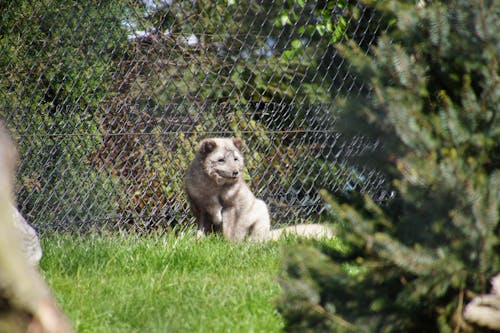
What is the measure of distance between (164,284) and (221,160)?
288 centimetres

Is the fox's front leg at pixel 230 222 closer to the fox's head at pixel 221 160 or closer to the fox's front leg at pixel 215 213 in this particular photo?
the fox's front leg at pixel 215 213

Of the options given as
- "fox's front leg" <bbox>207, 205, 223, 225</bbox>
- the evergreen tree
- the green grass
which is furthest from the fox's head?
the evergreen tree

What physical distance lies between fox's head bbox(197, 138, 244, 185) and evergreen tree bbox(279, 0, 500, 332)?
4194mm

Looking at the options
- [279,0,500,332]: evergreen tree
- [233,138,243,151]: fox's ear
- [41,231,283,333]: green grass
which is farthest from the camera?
[233,138,243,151]: fox's ear

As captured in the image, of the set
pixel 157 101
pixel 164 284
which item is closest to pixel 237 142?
pixel 157 101

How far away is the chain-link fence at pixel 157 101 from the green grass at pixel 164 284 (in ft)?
5.38

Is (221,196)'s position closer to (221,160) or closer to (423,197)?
(221,160)

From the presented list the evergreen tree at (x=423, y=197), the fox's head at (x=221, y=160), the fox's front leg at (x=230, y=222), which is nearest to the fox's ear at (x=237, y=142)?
the fox's head at (x=221, y=160)

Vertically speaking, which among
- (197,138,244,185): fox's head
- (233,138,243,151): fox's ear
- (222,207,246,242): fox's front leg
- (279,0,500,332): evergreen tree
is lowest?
(222,207,246,242): fox's front leg

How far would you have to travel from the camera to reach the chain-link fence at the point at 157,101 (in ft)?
21.5

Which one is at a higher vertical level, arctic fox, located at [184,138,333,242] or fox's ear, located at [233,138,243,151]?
fox's ear, located at [233,138,243,151]

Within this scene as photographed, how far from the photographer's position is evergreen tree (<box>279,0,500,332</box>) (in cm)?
200

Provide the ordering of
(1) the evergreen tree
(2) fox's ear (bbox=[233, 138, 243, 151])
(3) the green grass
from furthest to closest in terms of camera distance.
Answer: (2) fox's ear (bbox=[233, 138, 243, 151]), (3) the green grass, (1) the evergreen tree

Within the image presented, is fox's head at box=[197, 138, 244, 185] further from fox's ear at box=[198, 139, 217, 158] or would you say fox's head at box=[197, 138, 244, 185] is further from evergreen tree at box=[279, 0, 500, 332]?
evergreen tree at box=[279, 0, 500, 332]
